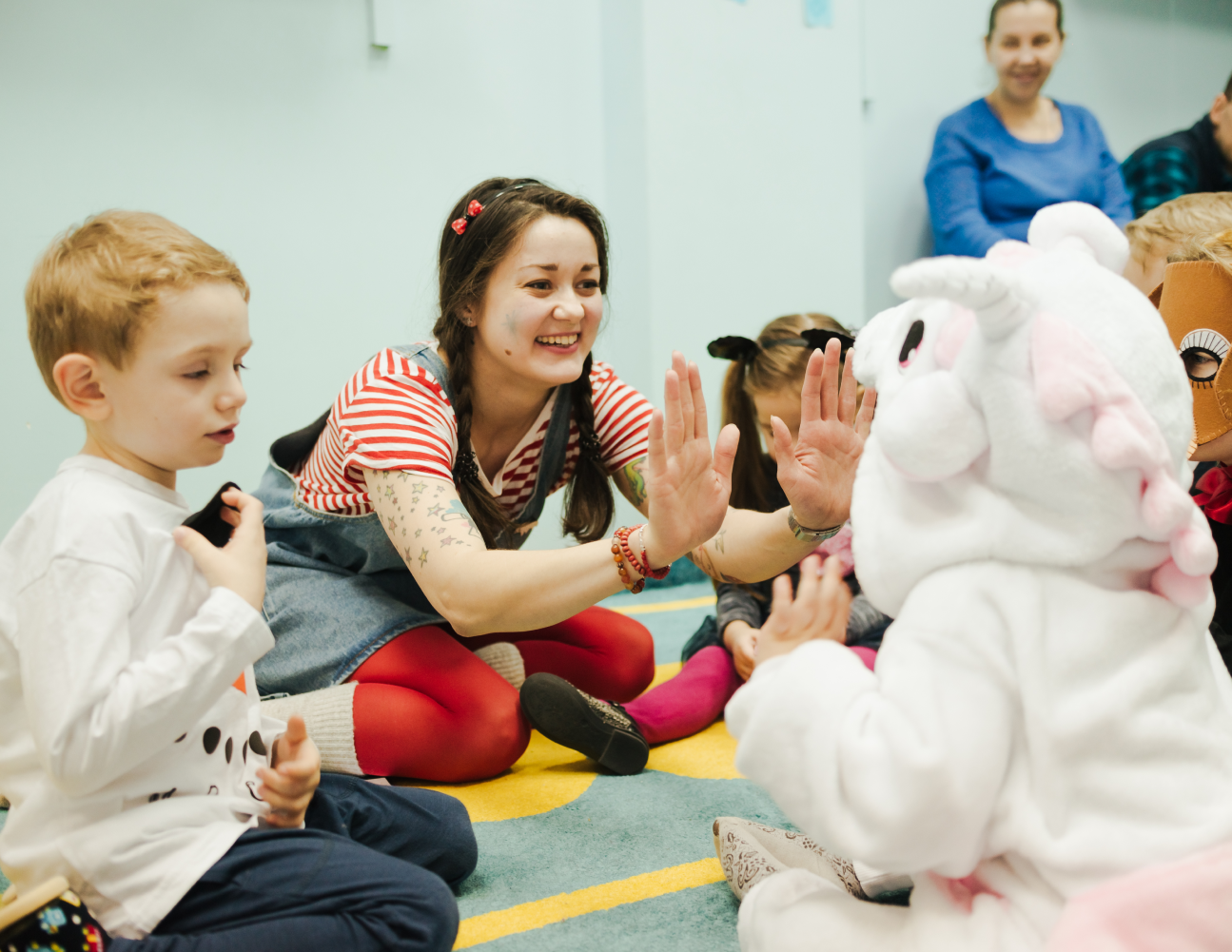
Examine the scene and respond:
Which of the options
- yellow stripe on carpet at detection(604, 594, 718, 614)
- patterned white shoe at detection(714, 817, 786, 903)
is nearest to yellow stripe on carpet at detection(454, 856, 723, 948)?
patterned white shoe at detection(714, 817, 786, 903)

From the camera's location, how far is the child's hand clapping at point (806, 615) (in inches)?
21.8

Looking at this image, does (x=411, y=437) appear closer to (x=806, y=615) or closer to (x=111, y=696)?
(x=111, y=696)

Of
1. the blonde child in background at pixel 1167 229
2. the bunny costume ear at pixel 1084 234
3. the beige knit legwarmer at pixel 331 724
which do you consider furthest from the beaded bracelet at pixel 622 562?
the blonde child in background at pixel 1167 229

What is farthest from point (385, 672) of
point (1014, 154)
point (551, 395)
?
point (1014, 154)

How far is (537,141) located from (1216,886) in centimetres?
200

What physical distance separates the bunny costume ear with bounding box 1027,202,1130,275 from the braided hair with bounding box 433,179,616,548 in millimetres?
679

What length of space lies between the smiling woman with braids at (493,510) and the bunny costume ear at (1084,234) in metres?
0.33

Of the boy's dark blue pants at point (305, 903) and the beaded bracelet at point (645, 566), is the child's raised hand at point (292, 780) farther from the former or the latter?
the beaded bracelet at point (645, 566)

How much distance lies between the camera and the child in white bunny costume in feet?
1.61

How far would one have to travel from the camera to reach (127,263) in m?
0.69

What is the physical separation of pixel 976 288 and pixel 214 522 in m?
0.56

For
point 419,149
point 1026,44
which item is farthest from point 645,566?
point 1026,44

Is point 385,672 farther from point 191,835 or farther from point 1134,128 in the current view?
point 1134,128

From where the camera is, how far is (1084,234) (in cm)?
59
